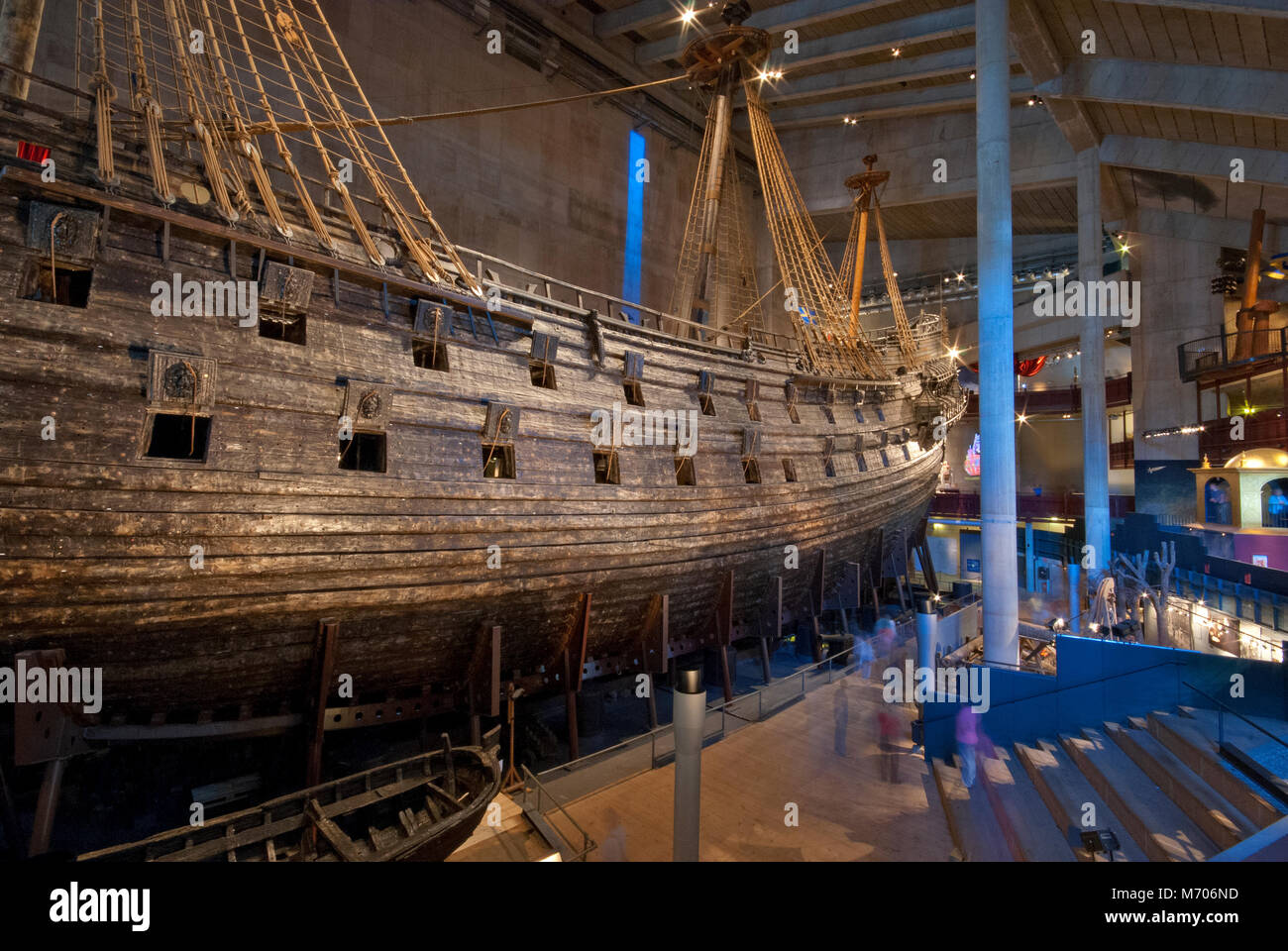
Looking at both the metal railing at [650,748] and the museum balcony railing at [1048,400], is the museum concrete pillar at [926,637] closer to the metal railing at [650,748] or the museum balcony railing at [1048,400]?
the metal railing at [650,748]

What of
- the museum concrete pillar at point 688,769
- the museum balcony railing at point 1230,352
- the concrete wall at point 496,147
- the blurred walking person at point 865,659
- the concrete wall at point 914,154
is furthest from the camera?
the concrete wall at point 914,154

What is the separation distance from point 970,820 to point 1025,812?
1.57 ft

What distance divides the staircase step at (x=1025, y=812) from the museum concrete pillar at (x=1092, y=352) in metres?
11.2

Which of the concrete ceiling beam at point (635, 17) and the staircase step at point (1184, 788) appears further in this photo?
the concrete ceiling beam at point (635, 17)

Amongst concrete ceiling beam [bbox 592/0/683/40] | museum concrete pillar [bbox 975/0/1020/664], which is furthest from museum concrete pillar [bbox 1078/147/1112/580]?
concrete ceiling beam [bbox 592/0/683/40]

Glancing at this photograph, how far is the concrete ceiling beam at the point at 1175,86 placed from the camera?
36.4 ft

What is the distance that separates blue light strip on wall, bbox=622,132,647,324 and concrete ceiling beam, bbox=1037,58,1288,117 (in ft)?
32.8

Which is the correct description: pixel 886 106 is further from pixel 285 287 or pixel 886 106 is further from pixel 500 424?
pixel 285 287

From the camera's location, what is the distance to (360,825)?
6191 mm

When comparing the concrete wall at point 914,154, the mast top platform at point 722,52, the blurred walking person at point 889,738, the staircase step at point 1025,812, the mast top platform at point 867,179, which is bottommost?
the blurred walking person at point 889,738

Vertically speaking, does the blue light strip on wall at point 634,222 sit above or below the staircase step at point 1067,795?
above

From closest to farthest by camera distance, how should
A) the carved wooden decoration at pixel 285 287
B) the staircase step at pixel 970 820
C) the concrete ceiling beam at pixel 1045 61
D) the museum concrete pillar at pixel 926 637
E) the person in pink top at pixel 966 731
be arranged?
the staircase step at pixel 970 820, the carved wooden decoration at pixel 285 287, the person in pink top at pixel 966 731, the museum concrete pillar at pixel 926 637, the concrete ceiling beam at pixel 1045 61

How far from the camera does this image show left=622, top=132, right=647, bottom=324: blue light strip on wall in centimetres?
1811

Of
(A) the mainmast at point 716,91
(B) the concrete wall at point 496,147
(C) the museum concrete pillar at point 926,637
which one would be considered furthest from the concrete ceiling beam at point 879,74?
(C) the museum concrete pillar at point 926,637
